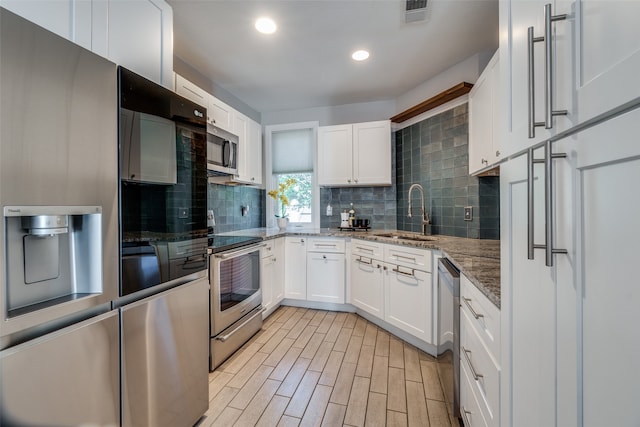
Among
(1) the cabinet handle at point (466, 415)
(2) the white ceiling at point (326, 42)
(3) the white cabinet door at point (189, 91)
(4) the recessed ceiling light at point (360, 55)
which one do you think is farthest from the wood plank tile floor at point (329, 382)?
(4) the recessed ceiling light at point (360, 55)

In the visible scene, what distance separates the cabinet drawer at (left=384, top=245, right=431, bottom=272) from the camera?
2213mm

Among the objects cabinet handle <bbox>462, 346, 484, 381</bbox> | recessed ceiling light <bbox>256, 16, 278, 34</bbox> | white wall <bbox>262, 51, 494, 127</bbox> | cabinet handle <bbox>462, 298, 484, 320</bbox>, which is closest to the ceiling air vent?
white wall <bbox>262, 51, 494, 127</bbox>

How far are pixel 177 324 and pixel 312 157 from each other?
2.87 metres

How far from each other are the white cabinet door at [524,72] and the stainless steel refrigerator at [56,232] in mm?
1371

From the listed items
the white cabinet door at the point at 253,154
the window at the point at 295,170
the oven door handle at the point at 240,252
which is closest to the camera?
the oven door handle at the point at 240,252

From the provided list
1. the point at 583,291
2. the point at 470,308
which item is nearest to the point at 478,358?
the point at 470,308

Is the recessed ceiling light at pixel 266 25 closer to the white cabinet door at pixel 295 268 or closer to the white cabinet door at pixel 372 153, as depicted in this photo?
the white cabinet door at pixel 372 153

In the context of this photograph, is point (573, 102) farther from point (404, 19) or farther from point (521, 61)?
point (404, 19)

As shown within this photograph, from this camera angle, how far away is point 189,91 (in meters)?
2.10

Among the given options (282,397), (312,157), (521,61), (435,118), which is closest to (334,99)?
(312,157)

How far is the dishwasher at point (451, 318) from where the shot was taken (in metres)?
1.46

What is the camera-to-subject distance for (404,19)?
203cm

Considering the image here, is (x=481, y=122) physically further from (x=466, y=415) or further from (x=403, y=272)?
(x=466, y=415)

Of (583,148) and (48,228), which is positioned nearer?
(583,148)
